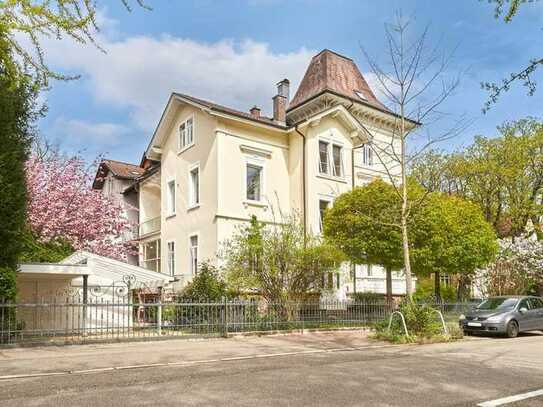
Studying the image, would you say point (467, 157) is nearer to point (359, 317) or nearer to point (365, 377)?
point (359, 317)

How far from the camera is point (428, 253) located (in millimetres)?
22297

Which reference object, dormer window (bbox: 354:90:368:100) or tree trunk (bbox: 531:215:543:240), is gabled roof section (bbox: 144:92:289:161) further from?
tree trunk (bbox: 531:215:543:240)

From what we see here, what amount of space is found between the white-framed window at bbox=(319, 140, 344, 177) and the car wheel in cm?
1268

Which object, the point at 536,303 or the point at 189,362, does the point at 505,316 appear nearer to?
the point at 536,303

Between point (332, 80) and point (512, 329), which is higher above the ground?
point (332, 80)

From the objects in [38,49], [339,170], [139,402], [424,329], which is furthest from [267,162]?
[139,402]

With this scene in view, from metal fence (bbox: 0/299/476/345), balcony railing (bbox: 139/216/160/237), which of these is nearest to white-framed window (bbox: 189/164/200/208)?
balcony railing (bbox: 139/216/160/237)

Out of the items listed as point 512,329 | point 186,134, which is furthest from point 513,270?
point 186,134

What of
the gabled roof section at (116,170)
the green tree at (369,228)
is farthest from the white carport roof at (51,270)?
the gabled roof section at (116,170)

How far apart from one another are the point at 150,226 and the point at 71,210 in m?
6.43

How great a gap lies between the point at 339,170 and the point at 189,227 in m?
8.47

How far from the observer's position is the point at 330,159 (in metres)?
29.5

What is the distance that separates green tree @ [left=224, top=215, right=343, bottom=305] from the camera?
18.9 metres

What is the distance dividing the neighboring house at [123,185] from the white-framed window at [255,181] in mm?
9754
